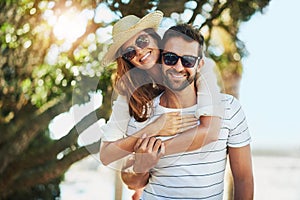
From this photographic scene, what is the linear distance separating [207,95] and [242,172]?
0.15m

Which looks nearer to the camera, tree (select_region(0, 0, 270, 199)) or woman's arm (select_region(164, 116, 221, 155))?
woman's arm (select_region(164, 116, 221, 155))

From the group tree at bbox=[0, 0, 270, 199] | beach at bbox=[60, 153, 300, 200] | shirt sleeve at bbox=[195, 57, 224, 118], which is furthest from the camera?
beach at bbox=[60, 153, 300, 200]

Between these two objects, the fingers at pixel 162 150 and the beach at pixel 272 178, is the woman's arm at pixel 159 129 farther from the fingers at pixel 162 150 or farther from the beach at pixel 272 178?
the beach at pixel 272 178

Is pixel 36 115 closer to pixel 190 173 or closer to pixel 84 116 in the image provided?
pixel 84 116

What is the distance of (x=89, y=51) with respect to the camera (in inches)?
78.7

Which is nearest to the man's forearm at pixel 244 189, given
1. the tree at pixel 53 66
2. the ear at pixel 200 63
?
the ear at pixel 200 63

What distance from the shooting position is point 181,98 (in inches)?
37.9

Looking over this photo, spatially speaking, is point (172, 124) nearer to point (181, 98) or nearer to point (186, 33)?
point (181, 98)

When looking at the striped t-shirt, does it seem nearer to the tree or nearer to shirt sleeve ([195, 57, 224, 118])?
shirt sleeve ([195, 57, 224, 118])

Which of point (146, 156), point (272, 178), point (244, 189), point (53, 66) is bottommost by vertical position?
point (272, 178)

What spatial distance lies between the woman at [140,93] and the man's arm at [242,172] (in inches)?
2.2

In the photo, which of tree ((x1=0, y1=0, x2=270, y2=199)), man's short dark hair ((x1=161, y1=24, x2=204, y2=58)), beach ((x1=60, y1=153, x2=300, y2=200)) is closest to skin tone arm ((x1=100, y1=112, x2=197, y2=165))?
man's short dark hair ((x1=161, y1=24, x2=204, y2=58))

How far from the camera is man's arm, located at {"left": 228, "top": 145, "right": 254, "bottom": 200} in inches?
38.1

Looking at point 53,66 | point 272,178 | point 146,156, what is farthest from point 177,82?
point 53,66
